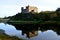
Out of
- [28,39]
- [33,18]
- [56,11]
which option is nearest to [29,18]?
[33,18]

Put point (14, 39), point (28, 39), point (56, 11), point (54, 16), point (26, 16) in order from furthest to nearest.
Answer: point (26, 16)
point (56, 11)
point (54, 16)
point (28, 39)
point (14, 39)

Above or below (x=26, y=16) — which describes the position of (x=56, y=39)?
above

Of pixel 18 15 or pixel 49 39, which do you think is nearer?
pixel 49 39

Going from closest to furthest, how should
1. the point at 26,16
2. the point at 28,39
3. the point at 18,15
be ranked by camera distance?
the point at 28,39 < the point at 26,16 < the point at 18,15

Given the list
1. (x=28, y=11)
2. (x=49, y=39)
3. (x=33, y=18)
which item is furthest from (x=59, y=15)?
(x=49, y=39)

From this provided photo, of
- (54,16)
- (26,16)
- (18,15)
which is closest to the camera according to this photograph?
(54,16)

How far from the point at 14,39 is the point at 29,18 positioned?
9591 cm

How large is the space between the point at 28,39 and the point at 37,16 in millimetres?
A: 89851

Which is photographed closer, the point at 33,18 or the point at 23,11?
the point at 33,18

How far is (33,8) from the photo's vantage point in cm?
16600

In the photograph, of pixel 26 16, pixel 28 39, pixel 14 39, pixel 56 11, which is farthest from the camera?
pixel 26 16

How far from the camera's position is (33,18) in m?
134

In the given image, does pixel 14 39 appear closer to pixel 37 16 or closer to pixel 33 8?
pixel 37 16

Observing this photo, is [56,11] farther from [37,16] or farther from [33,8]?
[33,8]
